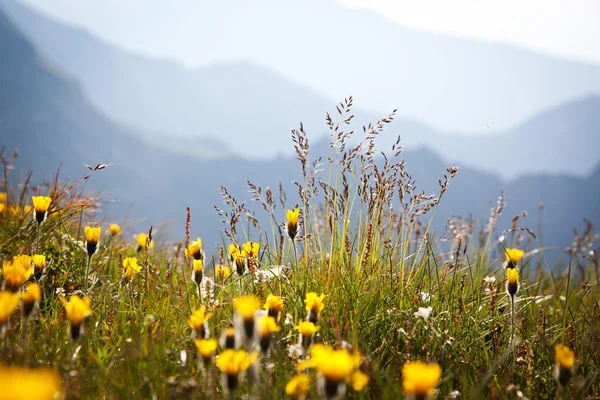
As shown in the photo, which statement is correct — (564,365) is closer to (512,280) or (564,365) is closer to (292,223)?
(512,280)

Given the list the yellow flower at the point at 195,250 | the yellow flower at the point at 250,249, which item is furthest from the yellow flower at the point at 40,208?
the yellow flower at the point at 250,249

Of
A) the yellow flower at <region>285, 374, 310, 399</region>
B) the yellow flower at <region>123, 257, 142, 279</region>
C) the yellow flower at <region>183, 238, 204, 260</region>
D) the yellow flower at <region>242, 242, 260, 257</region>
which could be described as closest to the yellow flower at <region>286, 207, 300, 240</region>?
the yellow flower at <region>242, 242, 260, 257</region>

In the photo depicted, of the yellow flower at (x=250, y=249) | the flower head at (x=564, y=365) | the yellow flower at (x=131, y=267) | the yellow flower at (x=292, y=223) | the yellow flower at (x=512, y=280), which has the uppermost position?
the yellow flower at (x=292, y=223)

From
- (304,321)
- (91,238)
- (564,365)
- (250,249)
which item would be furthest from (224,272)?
(564,365)

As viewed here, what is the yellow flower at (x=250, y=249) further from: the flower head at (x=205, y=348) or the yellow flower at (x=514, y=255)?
the yellow flower at (x=514, y=255)

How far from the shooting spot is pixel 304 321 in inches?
104

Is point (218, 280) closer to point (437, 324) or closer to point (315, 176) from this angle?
point (315, 176)

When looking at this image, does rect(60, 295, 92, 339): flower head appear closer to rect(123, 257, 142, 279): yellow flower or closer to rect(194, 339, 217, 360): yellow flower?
rect(194, 339, 217, 360): yellow flower

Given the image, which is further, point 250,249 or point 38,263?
point 250,249

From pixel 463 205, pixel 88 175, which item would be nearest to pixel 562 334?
pixel 88 175

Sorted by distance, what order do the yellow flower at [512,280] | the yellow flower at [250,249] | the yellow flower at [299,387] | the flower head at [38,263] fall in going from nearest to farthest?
the yellow flower at [299,387] < the yellow flower at [512,280] < the flower head at [38,263] < the yellow flower at [250,249]

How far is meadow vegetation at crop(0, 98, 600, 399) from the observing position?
5.62 feet

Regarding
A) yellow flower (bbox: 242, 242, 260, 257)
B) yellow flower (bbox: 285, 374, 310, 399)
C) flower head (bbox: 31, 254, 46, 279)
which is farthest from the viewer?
yellow flower (bbox: 242, 242, 260, 257)

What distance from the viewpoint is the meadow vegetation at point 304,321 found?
171cm
